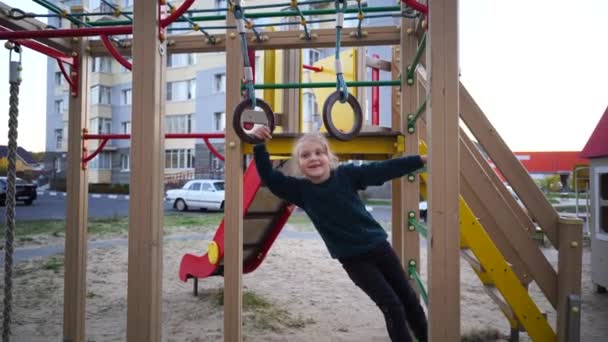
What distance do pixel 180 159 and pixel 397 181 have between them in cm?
2426

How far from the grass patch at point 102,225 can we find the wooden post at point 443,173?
10204 millimetres

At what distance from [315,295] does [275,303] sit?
Answer: 58 centimetres

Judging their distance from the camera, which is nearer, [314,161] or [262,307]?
[314,161]

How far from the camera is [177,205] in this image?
17.0 m

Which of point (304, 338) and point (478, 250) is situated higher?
point (478, 250)

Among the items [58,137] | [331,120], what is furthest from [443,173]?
[58,137]

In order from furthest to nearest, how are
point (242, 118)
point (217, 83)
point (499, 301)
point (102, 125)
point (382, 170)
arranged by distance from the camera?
point (102, 125), point (217, 83), point (499, 301), point (382, 170), point (242, 118)

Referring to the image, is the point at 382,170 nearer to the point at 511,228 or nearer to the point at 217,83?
the point at 511,228

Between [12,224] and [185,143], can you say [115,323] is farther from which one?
[185,143]

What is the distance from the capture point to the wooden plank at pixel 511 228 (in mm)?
2727

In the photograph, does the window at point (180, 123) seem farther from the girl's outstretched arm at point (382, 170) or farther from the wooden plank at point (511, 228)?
the girl's outstretched arm at point (382, 170)

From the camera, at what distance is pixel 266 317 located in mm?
4152

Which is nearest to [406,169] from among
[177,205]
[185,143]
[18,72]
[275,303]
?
[18,72]

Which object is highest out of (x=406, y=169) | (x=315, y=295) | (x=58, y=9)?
(x=58, y=9)
